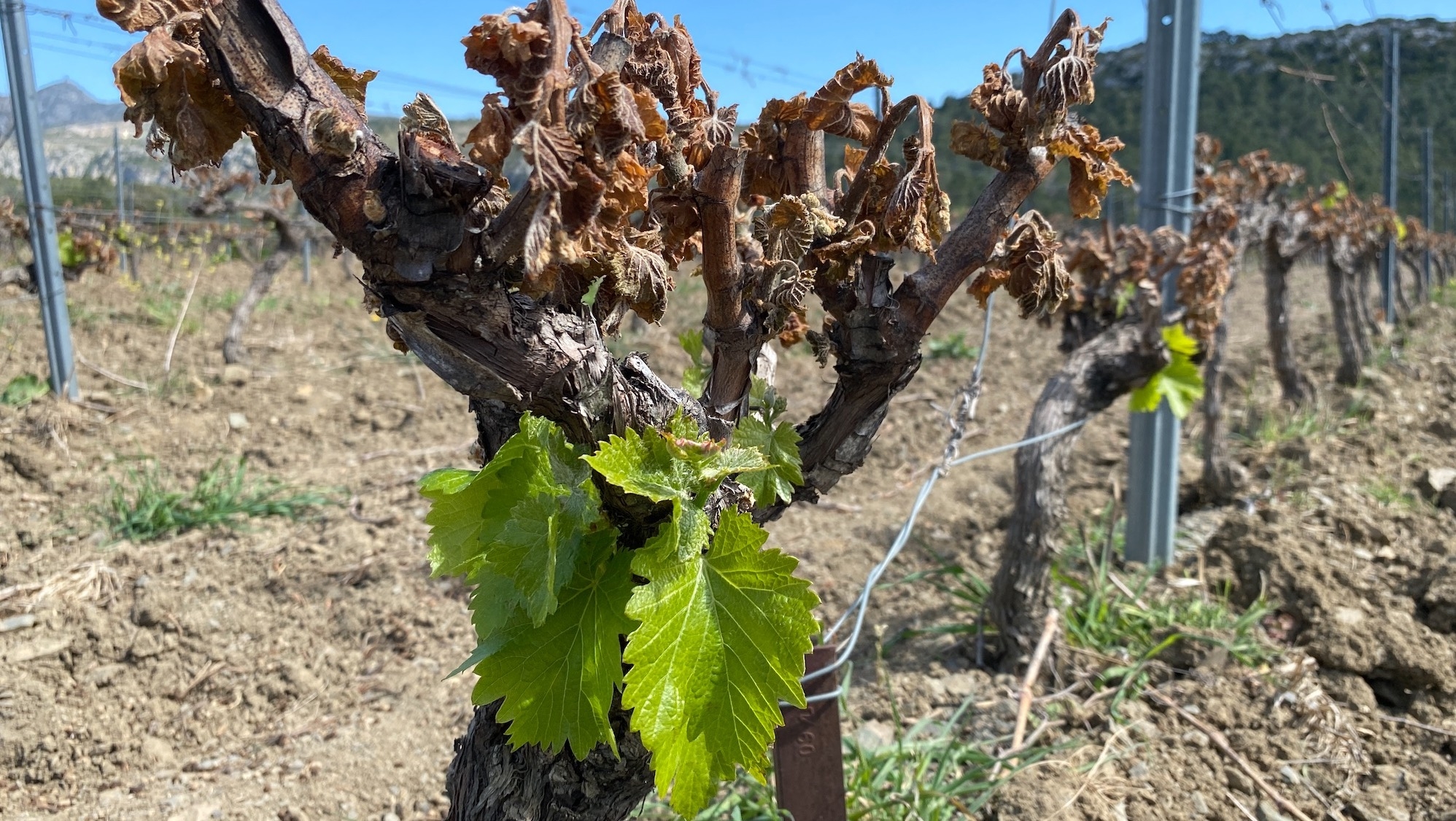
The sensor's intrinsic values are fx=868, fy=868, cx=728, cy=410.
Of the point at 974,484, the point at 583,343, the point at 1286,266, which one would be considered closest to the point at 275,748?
the point at 583,343

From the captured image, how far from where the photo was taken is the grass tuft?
4.50 m

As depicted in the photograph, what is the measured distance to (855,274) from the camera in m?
1.47

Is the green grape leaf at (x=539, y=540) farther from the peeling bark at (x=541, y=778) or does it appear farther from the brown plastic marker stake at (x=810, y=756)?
the brown plastic marker stake at (x=810, y=756)

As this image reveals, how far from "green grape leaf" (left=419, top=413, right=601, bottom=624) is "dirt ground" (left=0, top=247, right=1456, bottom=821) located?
1527mm

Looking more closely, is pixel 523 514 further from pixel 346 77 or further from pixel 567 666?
pixel 346 77

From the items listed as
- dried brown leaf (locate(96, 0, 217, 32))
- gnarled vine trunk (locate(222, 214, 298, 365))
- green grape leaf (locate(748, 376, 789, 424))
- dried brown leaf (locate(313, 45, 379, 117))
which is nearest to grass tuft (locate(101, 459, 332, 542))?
gnarled vine trunk (locate(222, 214, 298, 365))

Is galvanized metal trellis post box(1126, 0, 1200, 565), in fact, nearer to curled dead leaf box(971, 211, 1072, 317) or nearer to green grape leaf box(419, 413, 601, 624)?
curled dead leaf box(971, 211, 1072, 317)

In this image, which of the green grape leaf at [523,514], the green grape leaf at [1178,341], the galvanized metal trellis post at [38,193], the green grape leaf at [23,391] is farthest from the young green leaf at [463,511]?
the green grape leaf at [23,391]

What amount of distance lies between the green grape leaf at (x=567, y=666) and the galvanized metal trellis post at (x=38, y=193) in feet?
21.1

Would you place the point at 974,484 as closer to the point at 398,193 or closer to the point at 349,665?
the point at 349,665

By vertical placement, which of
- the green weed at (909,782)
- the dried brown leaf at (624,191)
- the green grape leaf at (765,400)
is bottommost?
the green weed at (909,782)

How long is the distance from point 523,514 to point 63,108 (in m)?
10.1

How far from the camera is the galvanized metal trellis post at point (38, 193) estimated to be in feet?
19.1

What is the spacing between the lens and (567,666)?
4.20ft
